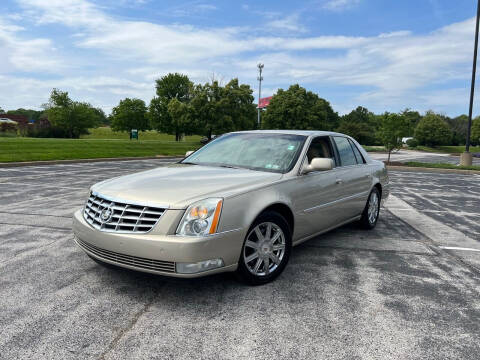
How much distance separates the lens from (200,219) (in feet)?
10.1

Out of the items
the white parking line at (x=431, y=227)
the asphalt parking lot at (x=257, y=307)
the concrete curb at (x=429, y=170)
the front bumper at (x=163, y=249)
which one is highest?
the front bumper at (x=163, y=249)

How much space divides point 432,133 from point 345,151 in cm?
6727

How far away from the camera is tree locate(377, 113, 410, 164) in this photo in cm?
2297

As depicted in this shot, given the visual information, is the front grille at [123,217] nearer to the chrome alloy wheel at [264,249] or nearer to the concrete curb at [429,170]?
the chrome alloy wheel at [264,249]

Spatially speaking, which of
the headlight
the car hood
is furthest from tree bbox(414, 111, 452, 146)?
the headlight

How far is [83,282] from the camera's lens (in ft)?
12.0

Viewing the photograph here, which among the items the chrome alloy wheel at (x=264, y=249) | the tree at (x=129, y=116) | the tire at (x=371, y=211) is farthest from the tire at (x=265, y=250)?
the tree at (x=129, y=116)

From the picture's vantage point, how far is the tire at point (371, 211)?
5.84 metres

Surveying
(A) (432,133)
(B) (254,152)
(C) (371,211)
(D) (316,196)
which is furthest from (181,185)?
(A) (432,133)

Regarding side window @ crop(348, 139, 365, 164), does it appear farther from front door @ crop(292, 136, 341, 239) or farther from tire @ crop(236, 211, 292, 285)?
tire @ crop(236, 211, 292, 285)

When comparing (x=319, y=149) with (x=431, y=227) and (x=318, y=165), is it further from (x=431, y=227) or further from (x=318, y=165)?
(x=431, y=227)

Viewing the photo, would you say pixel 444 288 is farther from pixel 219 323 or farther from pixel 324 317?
pixel 219 323

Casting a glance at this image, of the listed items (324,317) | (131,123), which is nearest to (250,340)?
(324,317)

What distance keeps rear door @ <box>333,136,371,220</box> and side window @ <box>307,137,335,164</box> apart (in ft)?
0.75
